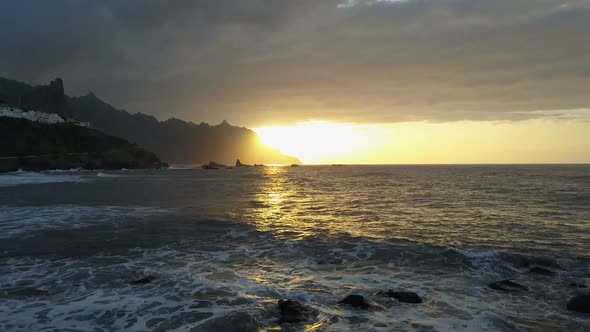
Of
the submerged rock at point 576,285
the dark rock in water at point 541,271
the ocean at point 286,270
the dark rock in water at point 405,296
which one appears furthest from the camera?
the dark rock in water at point 541,271

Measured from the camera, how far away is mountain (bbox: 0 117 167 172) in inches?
5411

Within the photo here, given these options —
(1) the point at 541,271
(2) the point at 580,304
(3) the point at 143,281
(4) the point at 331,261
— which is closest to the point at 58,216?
(3) the point at 143,281

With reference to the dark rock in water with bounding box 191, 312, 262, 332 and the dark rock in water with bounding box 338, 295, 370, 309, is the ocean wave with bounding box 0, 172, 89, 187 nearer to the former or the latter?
the dark rock in water with bounding box 191, 312, 262, 332

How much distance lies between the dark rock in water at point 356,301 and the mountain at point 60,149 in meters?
141

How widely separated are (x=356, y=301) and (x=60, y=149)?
175m

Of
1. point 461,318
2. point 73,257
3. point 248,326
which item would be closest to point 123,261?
point 73,257

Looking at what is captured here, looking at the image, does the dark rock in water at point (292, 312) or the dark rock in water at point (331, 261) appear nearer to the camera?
the dark rock in water at point (292, 312)

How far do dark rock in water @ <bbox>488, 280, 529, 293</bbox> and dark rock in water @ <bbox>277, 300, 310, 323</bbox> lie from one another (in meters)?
7.40

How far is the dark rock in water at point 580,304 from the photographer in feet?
40.0

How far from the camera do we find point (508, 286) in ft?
47.9

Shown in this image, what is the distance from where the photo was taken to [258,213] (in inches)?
1430

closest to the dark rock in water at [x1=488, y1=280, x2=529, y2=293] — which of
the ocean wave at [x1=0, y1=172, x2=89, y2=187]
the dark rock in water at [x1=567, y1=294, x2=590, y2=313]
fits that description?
the dark rock in water at [x1=567, y1=294, x2=590, y2=313]

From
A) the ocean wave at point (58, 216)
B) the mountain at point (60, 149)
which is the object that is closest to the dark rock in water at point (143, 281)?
the ocean wave at point (58, 216)

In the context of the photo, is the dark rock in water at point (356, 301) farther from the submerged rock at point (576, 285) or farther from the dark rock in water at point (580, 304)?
the submerged rock at point (576, 285)
